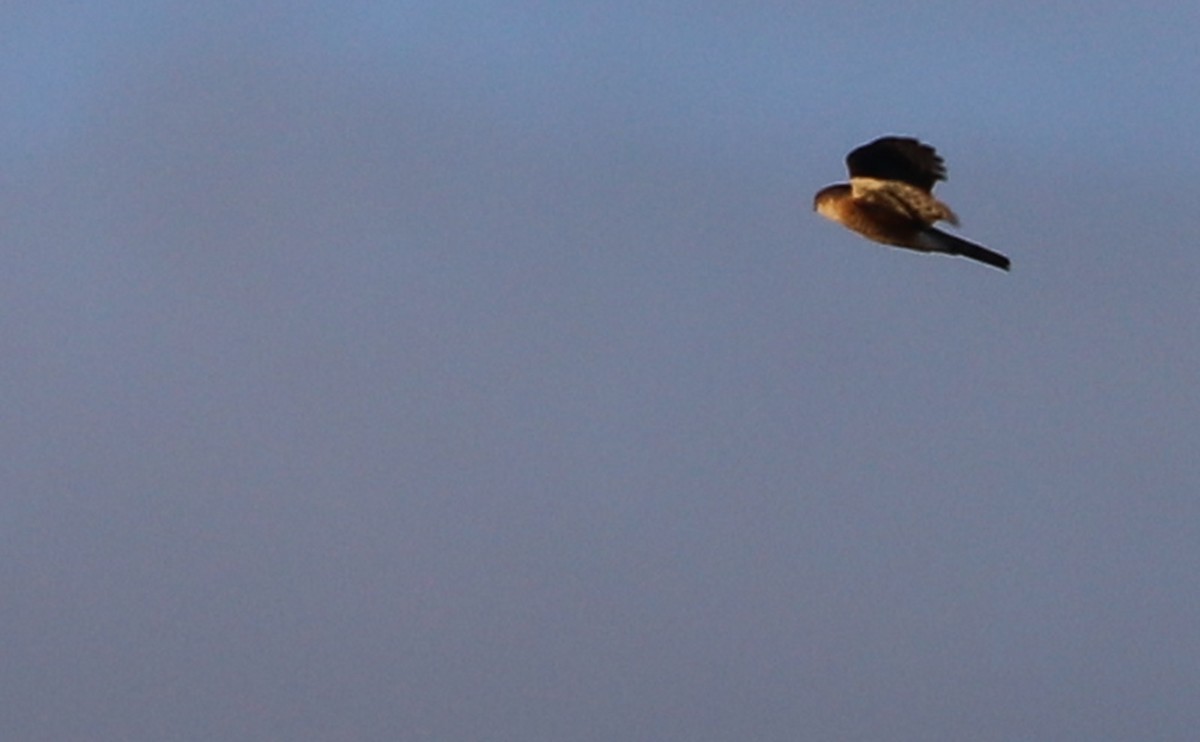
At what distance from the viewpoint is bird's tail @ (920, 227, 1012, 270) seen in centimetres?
2634

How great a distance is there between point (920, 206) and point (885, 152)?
4.76 ft

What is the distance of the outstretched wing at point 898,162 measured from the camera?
1077 inches

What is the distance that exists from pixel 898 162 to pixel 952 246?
5.71 feet

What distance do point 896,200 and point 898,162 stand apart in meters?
1.08

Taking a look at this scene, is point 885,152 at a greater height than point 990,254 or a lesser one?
greater

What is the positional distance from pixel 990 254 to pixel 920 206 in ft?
3.83

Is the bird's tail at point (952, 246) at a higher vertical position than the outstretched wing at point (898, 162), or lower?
lower

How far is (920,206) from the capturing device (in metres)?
26.6

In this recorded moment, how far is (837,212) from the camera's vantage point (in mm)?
26797

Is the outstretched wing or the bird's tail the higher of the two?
the outstretched wing

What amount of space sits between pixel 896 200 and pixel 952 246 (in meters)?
0.99

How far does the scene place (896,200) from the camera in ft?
87.4

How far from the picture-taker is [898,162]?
27516 mm

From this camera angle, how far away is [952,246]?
26453mm
